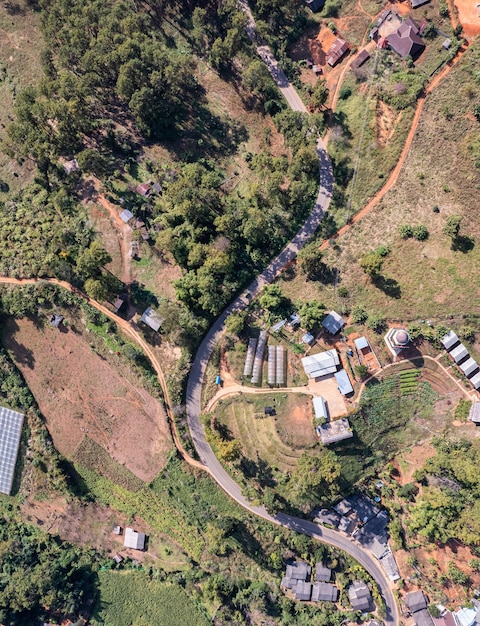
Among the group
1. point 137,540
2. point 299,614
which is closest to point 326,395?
point 299,614

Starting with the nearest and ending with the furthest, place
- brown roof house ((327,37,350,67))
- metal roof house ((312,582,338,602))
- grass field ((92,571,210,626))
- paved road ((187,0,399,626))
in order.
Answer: metal roof house ((312,582,338,602)) → paved road ((187,0,399,626)) → grass field ((92,571,210,626)) → brown roof house ((327,37,350,67))

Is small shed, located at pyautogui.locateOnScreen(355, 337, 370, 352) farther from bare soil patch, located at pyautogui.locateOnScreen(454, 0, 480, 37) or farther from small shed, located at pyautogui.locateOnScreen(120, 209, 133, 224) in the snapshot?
bare soil patch, located at pyautogui.locateOnScreen(454, 0, 480, 37)

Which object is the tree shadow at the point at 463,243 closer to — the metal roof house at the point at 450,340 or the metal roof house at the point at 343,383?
the metal roof house at the point at 450,340

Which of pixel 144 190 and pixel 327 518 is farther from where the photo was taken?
pixel 144 190

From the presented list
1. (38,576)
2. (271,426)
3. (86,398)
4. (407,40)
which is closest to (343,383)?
(271,426)

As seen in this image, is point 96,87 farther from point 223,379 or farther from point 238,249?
point 223,379

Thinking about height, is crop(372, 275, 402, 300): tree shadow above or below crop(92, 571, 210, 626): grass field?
above

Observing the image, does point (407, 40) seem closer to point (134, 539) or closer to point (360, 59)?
point (360, 59)

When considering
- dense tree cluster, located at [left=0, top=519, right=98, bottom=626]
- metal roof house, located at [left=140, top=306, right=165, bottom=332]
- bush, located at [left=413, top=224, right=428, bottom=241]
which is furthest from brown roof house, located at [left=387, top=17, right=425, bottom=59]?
dense tree cluster, located at [left=0, top=519, right=98, bottom=626]

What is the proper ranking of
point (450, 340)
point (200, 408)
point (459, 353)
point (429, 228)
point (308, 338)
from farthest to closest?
1. point (200, 408)
2. point (308, 338)
3. point (429, 228)
4. point (450, 340)
5. point (459, 353)
